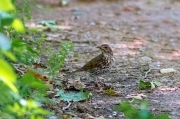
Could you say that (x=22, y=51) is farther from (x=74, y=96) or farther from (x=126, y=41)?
(x=126, y=41)

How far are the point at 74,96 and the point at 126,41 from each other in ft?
12.1

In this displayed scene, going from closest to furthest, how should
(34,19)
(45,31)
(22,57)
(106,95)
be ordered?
(22,57)
(106,95)
(45,31)
(34,19)

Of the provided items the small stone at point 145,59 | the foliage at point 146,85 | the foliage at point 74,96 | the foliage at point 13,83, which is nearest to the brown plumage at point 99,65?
the foliage at point 146,85

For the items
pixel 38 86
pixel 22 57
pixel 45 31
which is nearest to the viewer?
pixel 38 86

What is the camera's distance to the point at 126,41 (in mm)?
8297

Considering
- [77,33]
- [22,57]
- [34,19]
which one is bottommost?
[22,57]

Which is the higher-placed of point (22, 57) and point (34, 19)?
point (34, 19)

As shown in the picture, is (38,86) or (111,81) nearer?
(38,86)

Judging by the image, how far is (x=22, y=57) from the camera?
4719 millimetres

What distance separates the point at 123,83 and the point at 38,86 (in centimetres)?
239

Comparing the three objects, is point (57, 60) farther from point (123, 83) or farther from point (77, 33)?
point (77, 33)

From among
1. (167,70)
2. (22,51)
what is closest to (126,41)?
(167,70)

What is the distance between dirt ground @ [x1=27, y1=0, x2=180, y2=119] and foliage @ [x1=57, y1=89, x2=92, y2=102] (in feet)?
0.24

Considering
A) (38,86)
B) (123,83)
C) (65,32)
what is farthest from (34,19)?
(38,86)
